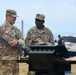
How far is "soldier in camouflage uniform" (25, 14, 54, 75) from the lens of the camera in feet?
23.6

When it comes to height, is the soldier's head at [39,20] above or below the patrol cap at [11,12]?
below

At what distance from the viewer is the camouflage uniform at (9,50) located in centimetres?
681

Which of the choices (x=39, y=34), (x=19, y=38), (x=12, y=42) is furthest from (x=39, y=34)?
(x=12, y=42)

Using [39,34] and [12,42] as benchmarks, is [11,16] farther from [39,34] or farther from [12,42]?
[39,34]

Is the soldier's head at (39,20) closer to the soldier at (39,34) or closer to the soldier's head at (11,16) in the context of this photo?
the soldier at (39,34)

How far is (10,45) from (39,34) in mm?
777

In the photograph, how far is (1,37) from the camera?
6816 mm

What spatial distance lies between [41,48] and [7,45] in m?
1.49

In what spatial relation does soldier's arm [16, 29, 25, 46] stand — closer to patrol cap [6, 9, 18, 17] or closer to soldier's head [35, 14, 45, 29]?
patrol cap [6, 9, 18, 17]

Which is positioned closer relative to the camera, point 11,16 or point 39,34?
point 11,16

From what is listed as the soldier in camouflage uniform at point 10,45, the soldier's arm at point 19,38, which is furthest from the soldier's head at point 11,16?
the soldier's arm at point 19,38

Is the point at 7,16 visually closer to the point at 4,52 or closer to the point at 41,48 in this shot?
the point at 4,52

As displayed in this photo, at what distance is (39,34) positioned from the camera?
736 cm

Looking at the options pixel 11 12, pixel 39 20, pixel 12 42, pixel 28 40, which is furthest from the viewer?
pixel 28 40
